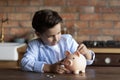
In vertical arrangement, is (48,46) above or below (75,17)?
below

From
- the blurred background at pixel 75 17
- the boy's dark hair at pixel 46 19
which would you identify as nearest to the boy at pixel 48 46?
the boy's dark hair at pixel 46 19

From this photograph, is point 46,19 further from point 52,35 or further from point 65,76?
point 65,76

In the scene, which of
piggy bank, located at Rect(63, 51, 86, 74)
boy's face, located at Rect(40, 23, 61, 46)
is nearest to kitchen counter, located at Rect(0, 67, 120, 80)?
piggy bank, located at Rect(63, 51, 86, 74)

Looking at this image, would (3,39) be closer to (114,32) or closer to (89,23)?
(89,23)

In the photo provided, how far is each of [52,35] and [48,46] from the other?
0.13 m

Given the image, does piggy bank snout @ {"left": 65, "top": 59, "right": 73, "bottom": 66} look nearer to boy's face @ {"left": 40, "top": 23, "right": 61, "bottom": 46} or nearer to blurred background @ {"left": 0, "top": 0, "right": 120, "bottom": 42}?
boy's face @ {"left": 40, "top": 23, "right": 61, "bottom": 46}

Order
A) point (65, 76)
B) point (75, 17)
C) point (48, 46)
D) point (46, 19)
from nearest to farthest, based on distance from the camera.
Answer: point (65, 76), point (46, 19), point (48, 46), point (75, 17)

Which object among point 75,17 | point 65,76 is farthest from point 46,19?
point 75,17

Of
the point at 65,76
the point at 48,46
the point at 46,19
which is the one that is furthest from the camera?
the point at 48,46

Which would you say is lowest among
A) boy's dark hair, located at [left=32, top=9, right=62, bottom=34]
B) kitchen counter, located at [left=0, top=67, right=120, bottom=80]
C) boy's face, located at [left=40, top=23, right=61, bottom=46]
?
kitchen counter, located at [left=0, top=67, right=120, bottom=80]

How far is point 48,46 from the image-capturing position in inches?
61.2

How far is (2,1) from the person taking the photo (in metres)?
2.98

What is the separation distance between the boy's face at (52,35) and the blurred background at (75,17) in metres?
1.49

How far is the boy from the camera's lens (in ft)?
4.59
